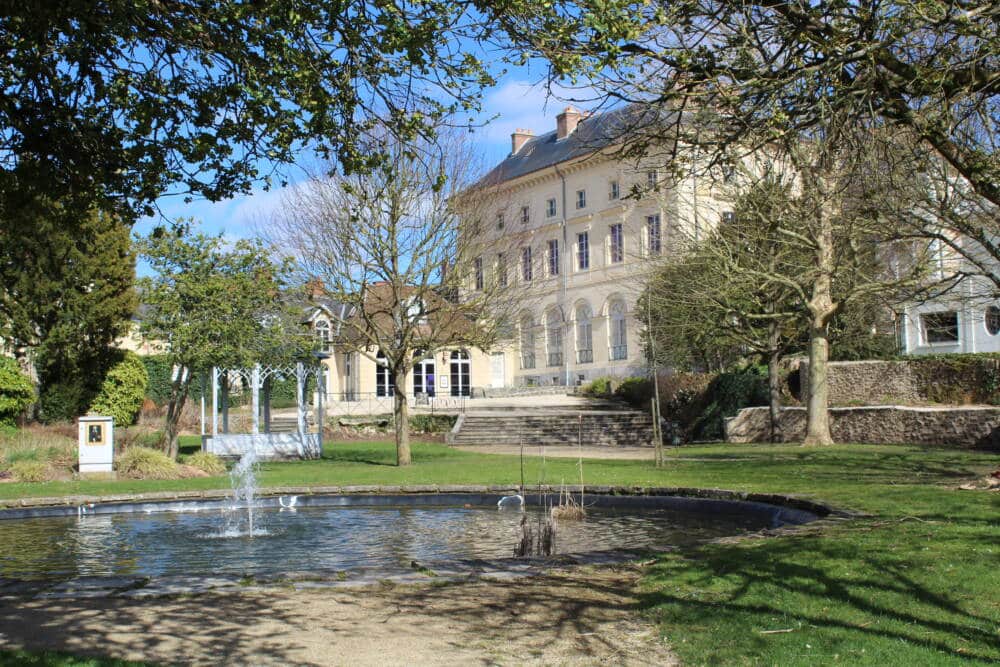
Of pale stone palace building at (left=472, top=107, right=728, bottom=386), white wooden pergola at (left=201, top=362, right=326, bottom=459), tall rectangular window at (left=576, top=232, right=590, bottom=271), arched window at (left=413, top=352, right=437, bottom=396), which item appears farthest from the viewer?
tall rectangular window at (left=576, top=232, right=590, bottom=271)

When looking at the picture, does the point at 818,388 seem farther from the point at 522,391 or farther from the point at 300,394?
the point at 522,391

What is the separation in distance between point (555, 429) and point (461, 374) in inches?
813

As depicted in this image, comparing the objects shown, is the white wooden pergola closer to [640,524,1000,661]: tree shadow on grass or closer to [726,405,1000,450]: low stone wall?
[726,405,1000,450]: low stone wall

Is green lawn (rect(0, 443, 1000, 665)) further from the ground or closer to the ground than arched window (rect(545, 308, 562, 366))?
closer to the ground

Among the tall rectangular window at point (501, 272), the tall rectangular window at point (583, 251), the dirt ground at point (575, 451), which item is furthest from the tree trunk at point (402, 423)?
the tall rectangular window at point (583, 251)

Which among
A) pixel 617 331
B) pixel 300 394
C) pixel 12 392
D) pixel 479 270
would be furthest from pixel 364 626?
pixel 617 331

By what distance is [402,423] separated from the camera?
22.2 meters

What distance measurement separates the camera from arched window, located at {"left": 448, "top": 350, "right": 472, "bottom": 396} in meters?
52.5

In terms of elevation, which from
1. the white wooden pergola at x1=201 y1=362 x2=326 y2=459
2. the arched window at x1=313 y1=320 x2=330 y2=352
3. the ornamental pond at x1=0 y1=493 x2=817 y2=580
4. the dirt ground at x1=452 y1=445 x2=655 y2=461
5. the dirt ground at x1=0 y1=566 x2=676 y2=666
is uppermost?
the arched window at x1=313 y1=320 x2=330 y2=352

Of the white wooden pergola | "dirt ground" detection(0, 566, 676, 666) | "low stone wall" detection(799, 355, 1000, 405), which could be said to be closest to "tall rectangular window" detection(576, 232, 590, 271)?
"low stone wall" detection(799, 355, 1000, 405)

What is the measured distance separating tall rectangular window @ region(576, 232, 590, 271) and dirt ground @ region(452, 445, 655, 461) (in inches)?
1021

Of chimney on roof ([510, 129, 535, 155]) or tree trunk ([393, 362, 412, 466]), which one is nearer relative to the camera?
tree trunk ([393, 362, 412, 466])

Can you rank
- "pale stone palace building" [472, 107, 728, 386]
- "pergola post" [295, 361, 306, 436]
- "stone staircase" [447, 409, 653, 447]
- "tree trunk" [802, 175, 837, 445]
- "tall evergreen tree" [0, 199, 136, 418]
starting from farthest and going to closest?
"pale stone palace building" [472, 107, 728, 386], "stone staircase" [447, 409, 653, 447], "tall evergreen tree" [0, 199, 136, 418], "pergola post" [295, 361, 306, 436], "tree trunk" [802, 175, 837, 445]

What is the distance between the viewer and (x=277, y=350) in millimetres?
24500
